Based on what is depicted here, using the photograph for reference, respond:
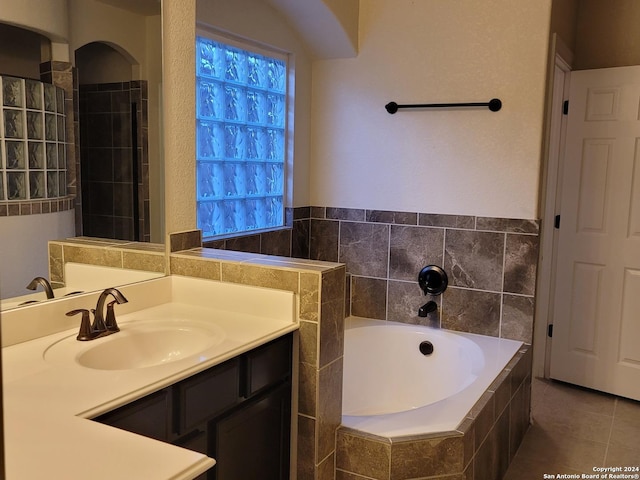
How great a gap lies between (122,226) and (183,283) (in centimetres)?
29

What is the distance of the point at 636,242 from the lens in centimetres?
340

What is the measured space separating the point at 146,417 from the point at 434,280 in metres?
2.14

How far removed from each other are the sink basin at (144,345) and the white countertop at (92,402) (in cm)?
3

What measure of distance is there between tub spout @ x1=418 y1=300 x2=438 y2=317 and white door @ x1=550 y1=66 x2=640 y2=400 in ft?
3.29

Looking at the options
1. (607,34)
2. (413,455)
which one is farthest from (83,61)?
(607,34)

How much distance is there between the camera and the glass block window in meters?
2.84

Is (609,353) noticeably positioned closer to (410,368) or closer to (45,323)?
(410,368)

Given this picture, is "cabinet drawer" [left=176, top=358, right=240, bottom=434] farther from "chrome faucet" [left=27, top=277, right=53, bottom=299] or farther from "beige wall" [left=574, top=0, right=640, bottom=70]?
"beige wall" [left=574, top=0, right=640, bottom=70]

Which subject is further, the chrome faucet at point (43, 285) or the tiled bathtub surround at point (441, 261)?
the tiled bathtub surround at point (441, 261)

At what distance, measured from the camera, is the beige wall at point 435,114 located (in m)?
2.97

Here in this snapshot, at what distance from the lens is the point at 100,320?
1717mm

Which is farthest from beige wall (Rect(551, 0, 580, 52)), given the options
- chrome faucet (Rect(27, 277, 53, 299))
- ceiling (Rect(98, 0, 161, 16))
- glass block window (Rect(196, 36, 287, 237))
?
chrome faucet (Rect(27, 277, 53, 299))

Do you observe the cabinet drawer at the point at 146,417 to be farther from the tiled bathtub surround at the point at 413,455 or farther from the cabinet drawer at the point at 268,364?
the tiled bathtub surround at the point at 413,455

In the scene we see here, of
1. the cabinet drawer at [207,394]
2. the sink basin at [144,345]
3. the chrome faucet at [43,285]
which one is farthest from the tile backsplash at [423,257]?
the cabinet drawer at [207,394]
